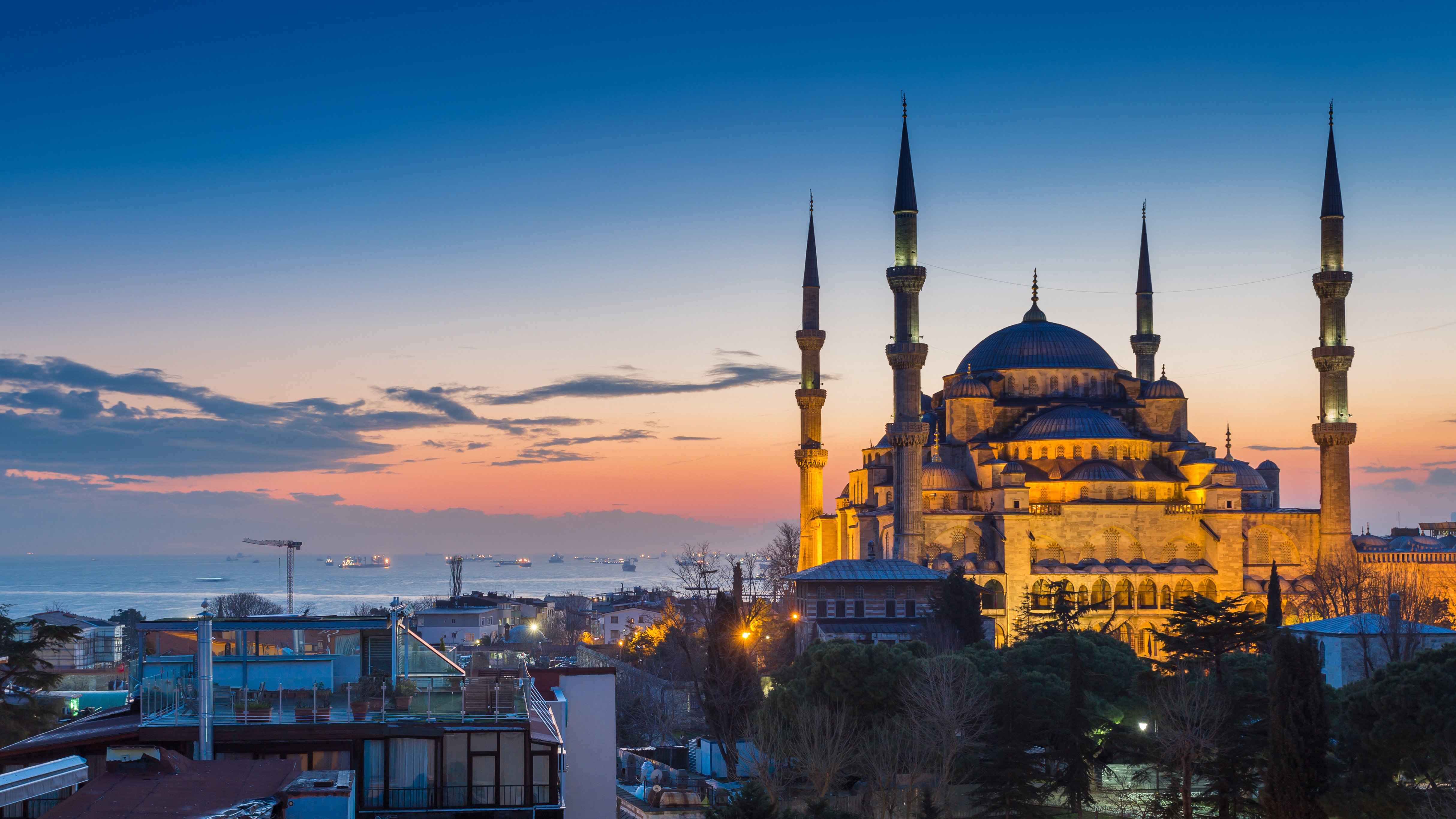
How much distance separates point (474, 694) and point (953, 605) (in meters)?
27.5

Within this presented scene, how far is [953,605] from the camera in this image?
39781 mm

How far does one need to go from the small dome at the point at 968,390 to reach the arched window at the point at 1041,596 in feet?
32.1

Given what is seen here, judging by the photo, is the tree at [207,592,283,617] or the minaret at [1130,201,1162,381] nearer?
the minaret at [1130,201,1162,381]

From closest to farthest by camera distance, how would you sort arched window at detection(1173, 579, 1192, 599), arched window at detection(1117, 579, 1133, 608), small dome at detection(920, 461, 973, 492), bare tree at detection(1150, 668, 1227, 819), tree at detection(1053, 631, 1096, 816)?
bare tree at detection(1150, 668, 1227, 819)
tree at detection(1053, 631, 1096, 816)
arched window at detection(1117, 579, 1133, 608)
arched window at detection(1173, 579, 1192, 599)
small dome at detection(920, 461, 973, 492)

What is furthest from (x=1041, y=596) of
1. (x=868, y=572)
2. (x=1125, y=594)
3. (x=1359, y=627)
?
(x=1359, y=627)

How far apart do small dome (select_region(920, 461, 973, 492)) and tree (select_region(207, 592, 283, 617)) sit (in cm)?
4494

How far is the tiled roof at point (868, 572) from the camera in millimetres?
44562

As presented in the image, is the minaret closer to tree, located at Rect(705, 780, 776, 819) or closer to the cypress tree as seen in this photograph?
the cypress tree

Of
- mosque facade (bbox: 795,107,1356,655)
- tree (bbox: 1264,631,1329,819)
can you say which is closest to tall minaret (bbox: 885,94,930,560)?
mosque facade (bbox: 795,107,1356,655)

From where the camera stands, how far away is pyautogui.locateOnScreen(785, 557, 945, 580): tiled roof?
4456cm

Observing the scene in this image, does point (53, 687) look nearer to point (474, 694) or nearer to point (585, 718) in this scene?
point (585, 718)

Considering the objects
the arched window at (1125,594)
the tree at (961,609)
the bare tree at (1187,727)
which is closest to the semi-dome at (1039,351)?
the arched window at (1125,594)

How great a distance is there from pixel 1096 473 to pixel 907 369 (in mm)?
9002

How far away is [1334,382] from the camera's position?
50625 mm
